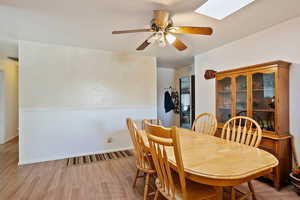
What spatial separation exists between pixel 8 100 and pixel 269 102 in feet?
19.8

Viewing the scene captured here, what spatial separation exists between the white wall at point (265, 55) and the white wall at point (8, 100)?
5.18 metres

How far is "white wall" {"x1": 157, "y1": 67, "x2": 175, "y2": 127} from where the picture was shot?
5168 millimetres

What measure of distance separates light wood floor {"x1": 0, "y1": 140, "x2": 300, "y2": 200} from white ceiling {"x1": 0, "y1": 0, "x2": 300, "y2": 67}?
89.1 inches

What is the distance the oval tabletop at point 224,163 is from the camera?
971 millimetres

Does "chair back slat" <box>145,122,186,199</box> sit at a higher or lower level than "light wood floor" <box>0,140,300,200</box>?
higher

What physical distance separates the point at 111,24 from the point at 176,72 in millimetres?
3470

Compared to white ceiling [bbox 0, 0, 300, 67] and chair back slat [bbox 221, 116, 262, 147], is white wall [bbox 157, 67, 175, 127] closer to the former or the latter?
white ceiling [bbox 0, 0, 300, 67]

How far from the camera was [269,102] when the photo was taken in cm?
212

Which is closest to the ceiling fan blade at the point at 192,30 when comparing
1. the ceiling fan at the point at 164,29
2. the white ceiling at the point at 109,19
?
the ceiling fan at the point at 164,29

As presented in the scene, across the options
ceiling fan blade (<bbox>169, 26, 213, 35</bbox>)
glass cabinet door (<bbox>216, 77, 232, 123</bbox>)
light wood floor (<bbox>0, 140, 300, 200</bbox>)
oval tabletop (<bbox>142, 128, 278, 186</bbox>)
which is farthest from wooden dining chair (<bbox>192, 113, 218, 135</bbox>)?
ceiling fan blade (<bbox>169, 26, 213, 35</bbox>)

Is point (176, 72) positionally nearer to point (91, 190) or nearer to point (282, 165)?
point (282, 165)

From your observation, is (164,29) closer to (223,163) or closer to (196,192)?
(223,163)

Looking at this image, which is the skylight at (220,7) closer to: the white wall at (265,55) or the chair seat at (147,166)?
the white wall at (265,55)

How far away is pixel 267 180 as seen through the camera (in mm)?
2121
